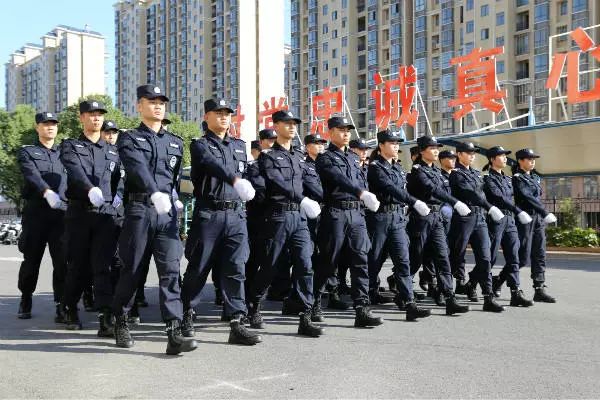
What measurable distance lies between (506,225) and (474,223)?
1.87 ft

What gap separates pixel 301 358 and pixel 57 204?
9.35ft

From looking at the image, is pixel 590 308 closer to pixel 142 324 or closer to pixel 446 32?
pixel 142 324

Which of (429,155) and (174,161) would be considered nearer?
(174,161)

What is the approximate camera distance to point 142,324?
6.51 m

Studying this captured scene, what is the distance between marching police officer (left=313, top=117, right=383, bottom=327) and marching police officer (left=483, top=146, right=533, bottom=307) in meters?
2.20

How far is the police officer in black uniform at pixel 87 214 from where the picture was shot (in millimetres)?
5965

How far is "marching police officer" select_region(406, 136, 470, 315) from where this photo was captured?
7.01 meters

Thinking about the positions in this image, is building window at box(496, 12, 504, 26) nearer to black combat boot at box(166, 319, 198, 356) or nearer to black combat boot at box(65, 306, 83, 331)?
black combat boot at box(65, 306, 83, 331)

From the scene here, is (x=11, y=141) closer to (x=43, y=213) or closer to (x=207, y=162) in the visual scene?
(x=43, y=213)

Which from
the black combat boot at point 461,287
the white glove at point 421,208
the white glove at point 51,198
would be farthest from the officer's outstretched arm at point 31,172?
the black combat boot at point 461,287

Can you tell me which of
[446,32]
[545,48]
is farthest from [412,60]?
[545,48]

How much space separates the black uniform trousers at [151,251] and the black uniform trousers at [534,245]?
4651 millimetres

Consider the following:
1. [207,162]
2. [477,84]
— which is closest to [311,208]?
[207,162]

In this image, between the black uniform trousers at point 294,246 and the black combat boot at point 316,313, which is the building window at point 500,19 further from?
the black uniform trousers at point 294,246
